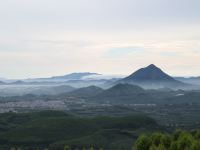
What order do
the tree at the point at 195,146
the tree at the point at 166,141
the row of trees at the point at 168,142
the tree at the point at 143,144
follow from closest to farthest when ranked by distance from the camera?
the tree at the point at 195,146 < the row of trees at the point at 168,142 < the tree at the point at 143,144 < the tree at the point at 166,141

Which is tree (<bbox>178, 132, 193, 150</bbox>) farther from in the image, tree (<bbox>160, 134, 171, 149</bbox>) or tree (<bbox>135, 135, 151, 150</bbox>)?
tree (<bbox>135, 135, 151, 150</bbox>)

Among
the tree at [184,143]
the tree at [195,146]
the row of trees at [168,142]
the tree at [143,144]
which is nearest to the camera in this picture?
the tree at [195,146]

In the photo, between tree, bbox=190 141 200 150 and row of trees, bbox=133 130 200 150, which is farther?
row of trees, bbox=133 130 200 150

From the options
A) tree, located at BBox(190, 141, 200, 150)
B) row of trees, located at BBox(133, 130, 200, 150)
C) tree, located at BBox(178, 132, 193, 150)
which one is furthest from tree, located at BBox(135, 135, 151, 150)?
tree, located at BBox(190, 141, 200, 150)

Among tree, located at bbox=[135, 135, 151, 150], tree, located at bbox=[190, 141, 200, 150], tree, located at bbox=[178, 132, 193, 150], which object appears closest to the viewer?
tree, located at bbox=[190, 141, 200, 150]

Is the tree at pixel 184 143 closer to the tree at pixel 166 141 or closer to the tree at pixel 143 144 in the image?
the tree at pixel 166 141

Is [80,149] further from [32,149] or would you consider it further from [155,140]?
[155,140]

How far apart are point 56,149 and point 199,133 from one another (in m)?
83.0

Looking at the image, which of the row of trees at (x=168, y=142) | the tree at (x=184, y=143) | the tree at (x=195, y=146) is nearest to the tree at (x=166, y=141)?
the row of trees at (x=168, y=142)

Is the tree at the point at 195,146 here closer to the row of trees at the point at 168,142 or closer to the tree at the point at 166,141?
the row of trees at the point at 168,142

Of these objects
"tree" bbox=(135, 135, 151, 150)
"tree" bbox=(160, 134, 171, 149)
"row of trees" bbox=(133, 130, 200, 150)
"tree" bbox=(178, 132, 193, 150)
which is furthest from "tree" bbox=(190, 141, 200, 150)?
"tree" bbox=(160, 134, 171, 149)

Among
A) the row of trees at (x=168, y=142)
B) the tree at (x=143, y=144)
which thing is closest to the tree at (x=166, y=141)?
the row of trees at (x=168, y=142)

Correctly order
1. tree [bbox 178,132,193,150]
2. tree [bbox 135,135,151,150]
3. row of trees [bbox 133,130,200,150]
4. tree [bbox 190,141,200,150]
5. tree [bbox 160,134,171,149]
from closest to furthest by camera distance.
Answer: tree [bbox 190,141,200,150] < row of trees [bbox 133,130,200,150] < tree [bbox 178,132,193,150] < tree [bbox 135,135,151,150] < tree [bbox 160,134,171,149]

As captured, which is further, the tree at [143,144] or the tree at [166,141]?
the tree at [166,141]
